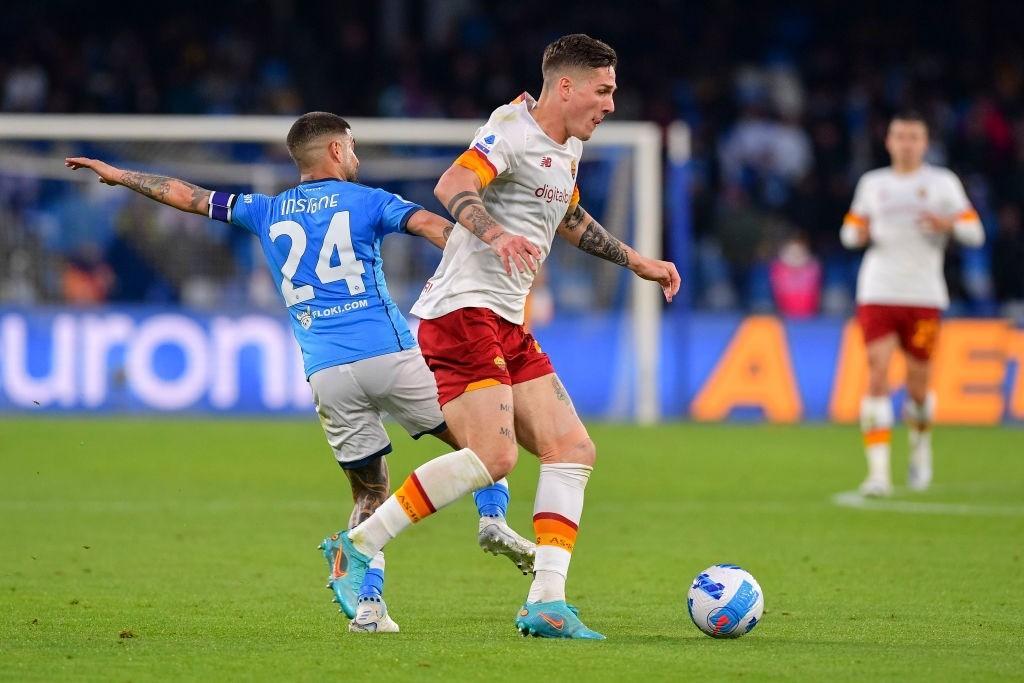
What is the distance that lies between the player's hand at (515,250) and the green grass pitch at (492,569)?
1.30 meters

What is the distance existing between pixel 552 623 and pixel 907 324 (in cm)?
672

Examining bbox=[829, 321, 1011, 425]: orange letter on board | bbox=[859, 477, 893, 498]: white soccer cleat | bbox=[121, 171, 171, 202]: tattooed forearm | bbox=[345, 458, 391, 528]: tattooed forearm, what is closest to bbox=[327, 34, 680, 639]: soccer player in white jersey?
bbox=[345, 458, 391, 528]: tattooed forearm

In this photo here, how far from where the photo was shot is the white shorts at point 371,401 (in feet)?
21.8

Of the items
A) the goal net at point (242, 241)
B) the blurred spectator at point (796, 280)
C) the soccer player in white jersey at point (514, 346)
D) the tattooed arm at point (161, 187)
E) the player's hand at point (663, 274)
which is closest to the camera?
the soccer player in white jersey at point (514, 346)

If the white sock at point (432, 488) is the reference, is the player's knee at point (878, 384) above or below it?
above

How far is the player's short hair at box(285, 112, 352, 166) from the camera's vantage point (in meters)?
6.70

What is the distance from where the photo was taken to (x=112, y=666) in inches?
208

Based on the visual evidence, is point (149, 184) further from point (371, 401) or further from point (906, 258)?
point (906, 258)

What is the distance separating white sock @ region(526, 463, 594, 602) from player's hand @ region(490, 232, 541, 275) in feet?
3.08

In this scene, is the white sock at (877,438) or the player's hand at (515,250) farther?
the white sock at (877,438)

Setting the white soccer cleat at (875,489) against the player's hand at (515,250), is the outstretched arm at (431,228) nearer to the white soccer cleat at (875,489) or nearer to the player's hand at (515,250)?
the player's hand at (515,250)

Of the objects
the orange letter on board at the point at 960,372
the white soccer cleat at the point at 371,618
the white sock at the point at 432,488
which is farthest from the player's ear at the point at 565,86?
the orange letter on board at the point at 960,372

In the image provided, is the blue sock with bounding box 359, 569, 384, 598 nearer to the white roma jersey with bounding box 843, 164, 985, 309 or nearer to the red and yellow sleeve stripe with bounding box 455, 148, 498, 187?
the red and yellow sleeve stripe with bounding box 455, 148, 498, 187

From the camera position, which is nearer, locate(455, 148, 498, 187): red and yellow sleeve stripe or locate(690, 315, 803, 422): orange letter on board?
locate(455, 148, 498, 187): red and yellow sleeve stripe
